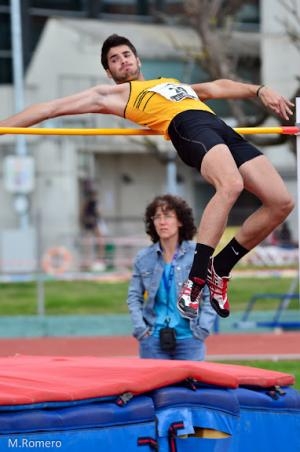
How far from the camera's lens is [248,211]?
30422 mm

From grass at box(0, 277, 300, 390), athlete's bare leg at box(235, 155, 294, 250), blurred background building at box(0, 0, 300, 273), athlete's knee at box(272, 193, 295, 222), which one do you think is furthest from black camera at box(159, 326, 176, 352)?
blurred background building at box(0, 0, 300, 273)

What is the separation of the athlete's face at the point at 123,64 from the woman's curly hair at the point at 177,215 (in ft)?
3.93

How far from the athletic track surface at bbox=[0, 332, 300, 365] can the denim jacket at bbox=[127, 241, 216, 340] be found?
5.28m

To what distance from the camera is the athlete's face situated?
7632 millimetres

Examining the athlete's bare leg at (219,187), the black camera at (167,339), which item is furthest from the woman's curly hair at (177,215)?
the athlete's bare leg at (219,187)

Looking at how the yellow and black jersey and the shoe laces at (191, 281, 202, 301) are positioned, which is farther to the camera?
the yellow and black jersey

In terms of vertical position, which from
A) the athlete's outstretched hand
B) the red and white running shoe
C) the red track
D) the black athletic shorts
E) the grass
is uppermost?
the athlete's outstretched hand

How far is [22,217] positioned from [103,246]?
7.01 feet

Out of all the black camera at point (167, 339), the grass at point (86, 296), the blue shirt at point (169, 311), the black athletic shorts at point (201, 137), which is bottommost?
the grass at point (86, 296)

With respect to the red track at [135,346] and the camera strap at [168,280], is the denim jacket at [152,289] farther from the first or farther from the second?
the red track at [135,346]

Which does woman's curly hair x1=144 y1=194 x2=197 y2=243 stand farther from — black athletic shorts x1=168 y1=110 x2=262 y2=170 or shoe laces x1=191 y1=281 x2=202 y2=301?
shoe laces x1=191 y1=281 x2=202 y2=301

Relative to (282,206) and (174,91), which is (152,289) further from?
(174,91)

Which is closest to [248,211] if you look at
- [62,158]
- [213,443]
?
[62,158]

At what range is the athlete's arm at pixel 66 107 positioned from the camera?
292 inches
